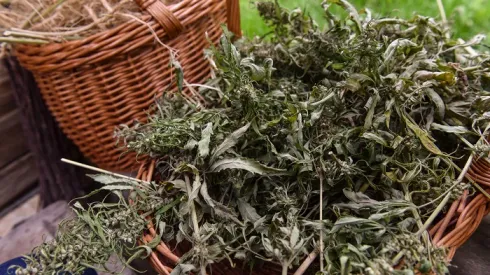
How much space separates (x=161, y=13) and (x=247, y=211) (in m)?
0.57

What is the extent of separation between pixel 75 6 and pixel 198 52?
0.35 meters

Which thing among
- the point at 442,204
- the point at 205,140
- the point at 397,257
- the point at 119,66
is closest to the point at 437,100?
the point at 442,204

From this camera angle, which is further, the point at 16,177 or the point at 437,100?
the point at 16,177

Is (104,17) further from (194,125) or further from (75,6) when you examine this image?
(194,125)

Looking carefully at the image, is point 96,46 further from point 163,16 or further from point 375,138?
point 375,138

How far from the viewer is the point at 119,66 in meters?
1.16

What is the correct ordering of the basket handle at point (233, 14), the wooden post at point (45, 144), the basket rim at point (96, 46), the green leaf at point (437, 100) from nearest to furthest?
the green leaf at point (437, 100), the basket rim at point (96, 46), the basket handle at point (233, 14), the wooden post at point (45, 144)

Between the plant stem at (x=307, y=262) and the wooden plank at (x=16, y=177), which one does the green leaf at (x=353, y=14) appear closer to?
A: the plant stem at (x=307, y=262)

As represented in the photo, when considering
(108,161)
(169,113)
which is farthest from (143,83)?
(108,161)

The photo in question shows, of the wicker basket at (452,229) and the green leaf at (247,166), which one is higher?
the green leaf at (247,166)

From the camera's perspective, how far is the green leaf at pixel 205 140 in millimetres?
850

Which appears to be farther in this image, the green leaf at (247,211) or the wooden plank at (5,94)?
the wooden plank at (5,94)

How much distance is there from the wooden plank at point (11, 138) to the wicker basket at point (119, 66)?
1.37 ft

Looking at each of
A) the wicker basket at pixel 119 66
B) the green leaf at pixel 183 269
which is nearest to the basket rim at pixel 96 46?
the wicker basket at pixel 119 66
